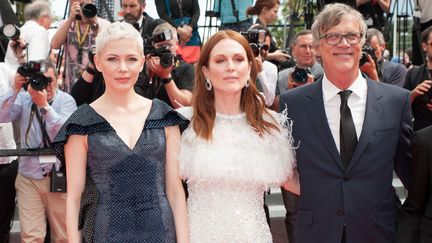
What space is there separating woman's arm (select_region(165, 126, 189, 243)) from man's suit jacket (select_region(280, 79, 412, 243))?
0.64 m

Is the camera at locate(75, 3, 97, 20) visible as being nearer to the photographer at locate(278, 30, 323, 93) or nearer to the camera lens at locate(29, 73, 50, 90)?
the camera lens at locate(29, 73, 50, 90)

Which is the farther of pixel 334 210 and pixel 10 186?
pixel 10 186

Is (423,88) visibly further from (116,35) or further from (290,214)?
(116,35)

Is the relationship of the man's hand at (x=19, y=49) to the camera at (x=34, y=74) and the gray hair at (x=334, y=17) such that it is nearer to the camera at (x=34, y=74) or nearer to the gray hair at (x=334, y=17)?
the camera at (x=34, y=74)

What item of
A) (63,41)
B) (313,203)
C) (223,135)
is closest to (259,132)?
(223,135)

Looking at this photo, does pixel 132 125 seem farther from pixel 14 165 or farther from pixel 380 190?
pixel 14 165

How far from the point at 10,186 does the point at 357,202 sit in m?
3.10

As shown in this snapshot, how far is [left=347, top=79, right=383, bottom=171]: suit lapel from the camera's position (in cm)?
329

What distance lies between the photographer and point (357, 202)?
10.8 feet

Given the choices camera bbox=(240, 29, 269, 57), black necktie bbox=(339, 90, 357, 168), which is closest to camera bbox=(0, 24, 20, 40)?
→ camera bbox=(240, 29, 269, 57)

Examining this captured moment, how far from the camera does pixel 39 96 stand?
477cm

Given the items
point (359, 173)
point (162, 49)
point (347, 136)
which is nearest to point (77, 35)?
point (162, 49)

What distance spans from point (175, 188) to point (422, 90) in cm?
245

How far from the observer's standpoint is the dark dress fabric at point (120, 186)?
3.06 meters
